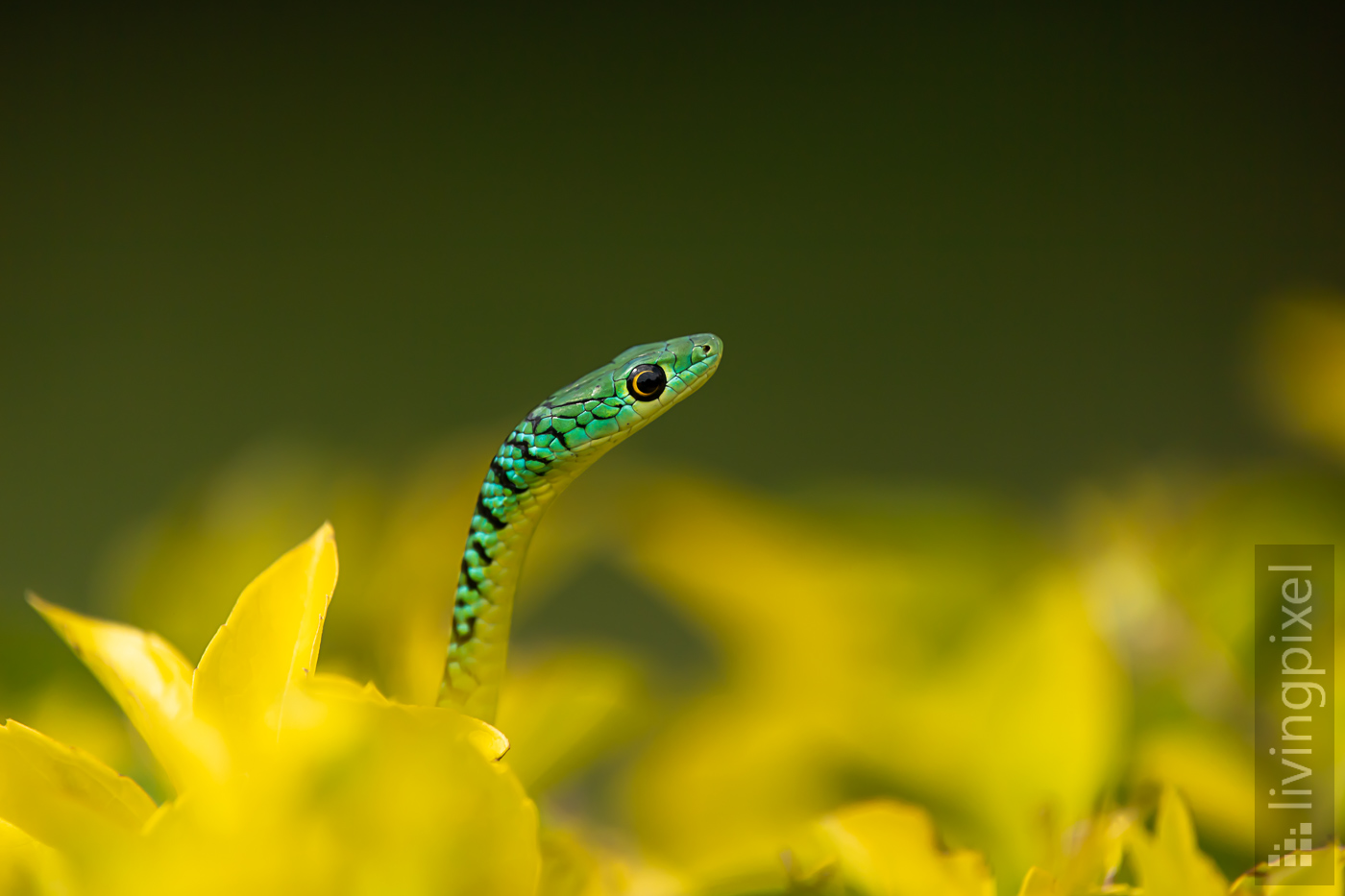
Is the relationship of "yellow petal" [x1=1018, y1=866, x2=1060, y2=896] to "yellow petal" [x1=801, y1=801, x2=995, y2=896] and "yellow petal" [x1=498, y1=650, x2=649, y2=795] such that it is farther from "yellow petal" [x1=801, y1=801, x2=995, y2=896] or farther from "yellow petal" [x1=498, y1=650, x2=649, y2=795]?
"yellow petal" [x1=498, y1=650, x2=649, y2=795]

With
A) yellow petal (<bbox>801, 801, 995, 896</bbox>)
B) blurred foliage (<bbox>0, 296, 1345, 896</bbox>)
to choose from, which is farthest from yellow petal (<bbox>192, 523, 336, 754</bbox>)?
yellow petal (<bbox>801, 801, 995, 896</bbox>)

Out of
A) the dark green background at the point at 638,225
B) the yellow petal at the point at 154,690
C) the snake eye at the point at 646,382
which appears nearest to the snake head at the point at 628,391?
the snake eye at the point at 646,382

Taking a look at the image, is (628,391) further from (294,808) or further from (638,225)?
(638,225)

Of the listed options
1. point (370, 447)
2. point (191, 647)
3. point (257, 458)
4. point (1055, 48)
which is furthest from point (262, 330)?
point (1055, 48)

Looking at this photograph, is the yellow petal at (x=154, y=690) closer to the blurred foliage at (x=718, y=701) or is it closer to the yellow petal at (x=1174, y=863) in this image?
the blurred foliage at (x=718, y=701)

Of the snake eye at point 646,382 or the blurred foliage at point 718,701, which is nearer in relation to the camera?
the blurred foliage at point 718,701
